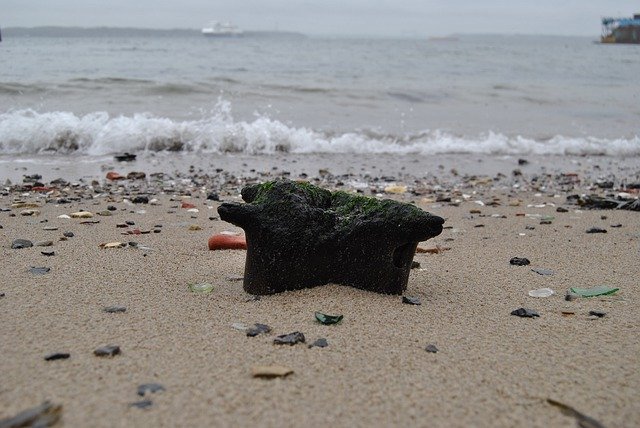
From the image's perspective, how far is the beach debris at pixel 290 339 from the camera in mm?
2486

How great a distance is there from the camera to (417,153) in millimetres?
10703

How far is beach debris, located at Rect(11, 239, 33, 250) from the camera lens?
3986 mm

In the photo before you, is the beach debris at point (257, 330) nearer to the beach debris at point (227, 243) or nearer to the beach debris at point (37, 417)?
the beach debris at point (37, 417)

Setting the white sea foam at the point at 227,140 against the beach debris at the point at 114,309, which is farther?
the white sea foam at the point at 227,140

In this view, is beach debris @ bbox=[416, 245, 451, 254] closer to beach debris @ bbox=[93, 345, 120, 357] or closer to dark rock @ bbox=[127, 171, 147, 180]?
beach debris @ bbox=[93, 345, 120, 357]

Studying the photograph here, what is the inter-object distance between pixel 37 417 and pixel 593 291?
2631 millimetres

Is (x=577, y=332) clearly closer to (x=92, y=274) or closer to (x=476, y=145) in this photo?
(x=92, y=274)

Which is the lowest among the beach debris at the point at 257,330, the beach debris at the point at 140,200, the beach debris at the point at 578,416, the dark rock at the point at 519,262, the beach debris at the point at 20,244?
the beach debris at the point at 140,200

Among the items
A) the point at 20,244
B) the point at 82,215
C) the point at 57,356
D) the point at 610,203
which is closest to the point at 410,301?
the point at 57,356

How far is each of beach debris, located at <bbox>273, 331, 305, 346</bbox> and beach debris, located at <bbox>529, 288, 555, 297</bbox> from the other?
1.36m

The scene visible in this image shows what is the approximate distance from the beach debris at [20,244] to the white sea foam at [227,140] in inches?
234

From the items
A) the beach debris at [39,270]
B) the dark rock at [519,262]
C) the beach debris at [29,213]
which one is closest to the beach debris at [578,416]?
the dark rock at [519,262]

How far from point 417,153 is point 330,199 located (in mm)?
7614

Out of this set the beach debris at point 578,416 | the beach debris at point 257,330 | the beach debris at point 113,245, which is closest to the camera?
the beach debris at point 578,416
